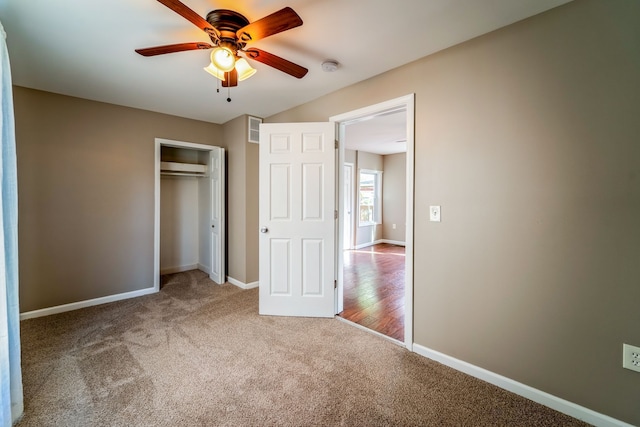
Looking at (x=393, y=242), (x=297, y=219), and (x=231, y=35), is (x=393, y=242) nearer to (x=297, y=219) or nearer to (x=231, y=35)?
(x=297, y=219)

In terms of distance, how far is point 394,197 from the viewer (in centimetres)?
731

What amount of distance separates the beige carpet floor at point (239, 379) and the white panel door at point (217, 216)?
1244 mm

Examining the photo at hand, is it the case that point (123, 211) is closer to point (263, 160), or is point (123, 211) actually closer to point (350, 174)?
point (263, 160)

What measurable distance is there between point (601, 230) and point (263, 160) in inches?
107

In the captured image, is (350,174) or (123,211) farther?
(350,174)

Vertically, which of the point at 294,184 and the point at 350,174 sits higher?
the point at 350,174

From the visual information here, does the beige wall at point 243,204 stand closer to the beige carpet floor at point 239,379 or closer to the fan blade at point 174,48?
the beige carpet floor at point 239,379

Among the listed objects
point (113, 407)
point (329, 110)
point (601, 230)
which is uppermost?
point (329, 110)

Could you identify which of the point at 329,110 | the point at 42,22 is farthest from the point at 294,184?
the point at 42,22

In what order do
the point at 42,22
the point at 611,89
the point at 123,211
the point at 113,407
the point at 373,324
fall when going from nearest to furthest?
the point at 611,89, the point at 113,407, the point at 42,22, the point at 373,324, the point at 123,211

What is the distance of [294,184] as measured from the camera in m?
2.86

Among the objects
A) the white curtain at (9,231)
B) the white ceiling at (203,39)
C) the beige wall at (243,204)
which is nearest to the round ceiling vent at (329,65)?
the white ceiling at (203,39)

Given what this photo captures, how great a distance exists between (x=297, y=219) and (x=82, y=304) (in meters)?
2.82

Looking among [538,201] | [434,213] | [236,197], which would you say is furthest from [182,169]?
[538,201]
